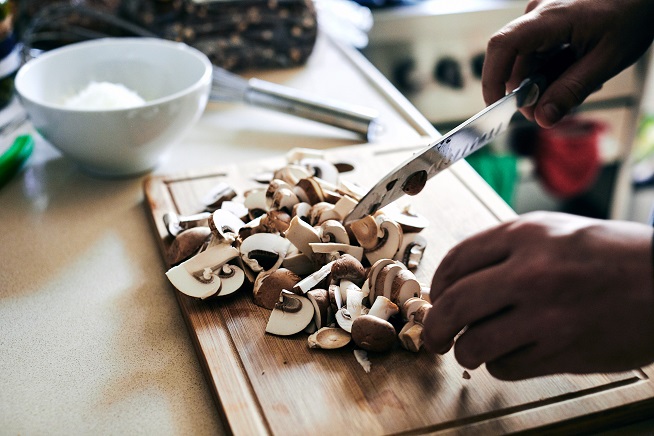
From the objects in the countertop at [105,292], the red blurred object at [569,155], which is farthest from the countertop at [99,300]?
the red blurred object at [569,155]

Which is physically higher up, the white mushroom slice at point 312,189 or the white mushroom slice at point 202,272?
the white mushroom slice at point 312,189

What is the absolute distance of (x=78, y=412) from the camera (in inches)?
29.8

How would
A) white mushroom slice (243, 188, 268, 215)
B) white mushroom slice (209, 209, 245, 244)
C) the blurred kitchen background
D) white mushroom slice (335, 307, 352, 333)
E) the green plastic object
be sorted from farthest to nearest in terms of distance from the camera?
the blurred kitchen background < the green plastic object < white mushroom slice (243, 188, 268, 215) < white mushroom slice (209, 209, 245, 244) < white mushroom slice (335, 307, 352, 333)

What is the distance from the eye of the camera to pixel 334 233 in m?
0.93

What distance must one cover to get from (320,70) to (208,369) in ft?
3.49

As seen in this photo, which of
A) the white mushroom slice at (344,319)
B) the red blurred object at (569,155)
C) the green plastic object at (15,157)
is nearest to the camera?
the white mushroom slice at (344,319)

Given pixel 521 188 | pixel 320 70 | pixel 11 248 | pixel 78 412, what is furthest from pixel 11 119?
pixel 521 188

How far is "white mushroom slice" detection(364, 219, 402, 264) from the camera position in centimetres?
93

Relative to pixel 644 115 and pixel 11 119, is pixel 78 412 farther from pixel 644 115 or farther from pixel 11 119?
pixel 644 115

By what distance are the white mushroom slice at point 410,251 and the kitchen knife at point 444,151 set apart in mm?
72

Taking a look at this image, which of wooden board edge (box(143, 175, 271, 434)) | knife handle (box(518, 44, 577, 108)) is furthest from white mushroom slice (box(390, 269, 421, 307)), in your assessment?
knife handle (box(518, 44, 577, 108))

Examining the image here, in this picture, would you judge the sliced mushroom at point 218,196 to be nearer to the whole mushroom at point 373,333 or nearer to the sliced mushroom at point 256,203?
the sliced mushroom at point 256,203

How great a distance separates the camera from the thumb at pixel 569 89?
0.97 metres

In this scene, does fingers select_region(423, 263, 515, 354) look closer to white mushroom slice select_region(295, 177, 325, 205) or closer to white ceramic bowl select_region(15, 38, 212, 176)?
white mushroom slice select_region(295, 177, 325, 205)
